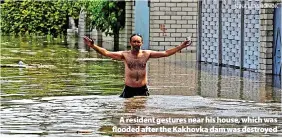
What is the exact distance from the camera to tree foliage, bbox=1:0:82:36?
63.1 metres

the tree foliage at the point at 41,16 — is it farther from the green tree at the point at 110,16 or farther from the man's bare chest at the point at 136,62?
the man's bare chest at the point at 136,62

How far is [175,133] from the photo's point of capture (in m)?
12.6

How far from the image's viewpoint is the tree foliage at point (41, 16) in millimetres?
63125

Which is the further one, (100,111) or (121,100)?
(121,100)

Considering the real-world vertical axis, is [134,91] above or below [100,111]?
above

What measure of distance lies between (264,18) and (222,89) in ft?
20.9

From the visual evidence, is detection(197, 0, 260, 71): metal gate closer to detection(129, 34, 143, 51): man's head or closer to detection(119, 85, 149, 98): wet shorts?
detection(119, 85, 149, 98): wet shorts

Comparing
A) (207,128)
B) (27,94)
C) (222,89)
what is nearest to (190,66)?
(222,89)

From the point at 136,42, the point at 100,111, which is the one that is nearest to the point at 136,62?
the point at 136,42

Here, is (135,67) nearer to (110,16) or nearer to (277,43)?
(277,43)

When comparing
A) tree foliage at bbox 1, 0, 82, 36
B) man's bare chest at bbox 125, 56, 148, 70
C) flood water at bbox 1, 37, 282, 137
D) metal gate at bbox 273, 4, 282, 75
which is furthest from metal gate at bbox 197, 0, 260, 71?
tree foliage at bbox 1, 0, 82, 36

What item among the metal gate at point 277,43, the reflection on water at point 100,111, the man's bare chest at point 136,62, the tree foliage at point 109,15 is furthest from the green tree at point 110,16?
the man's bare chest at point 136,62

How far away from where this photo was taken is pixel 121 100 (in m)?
17.4

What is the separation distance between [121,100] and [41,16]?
4627 centimetres
